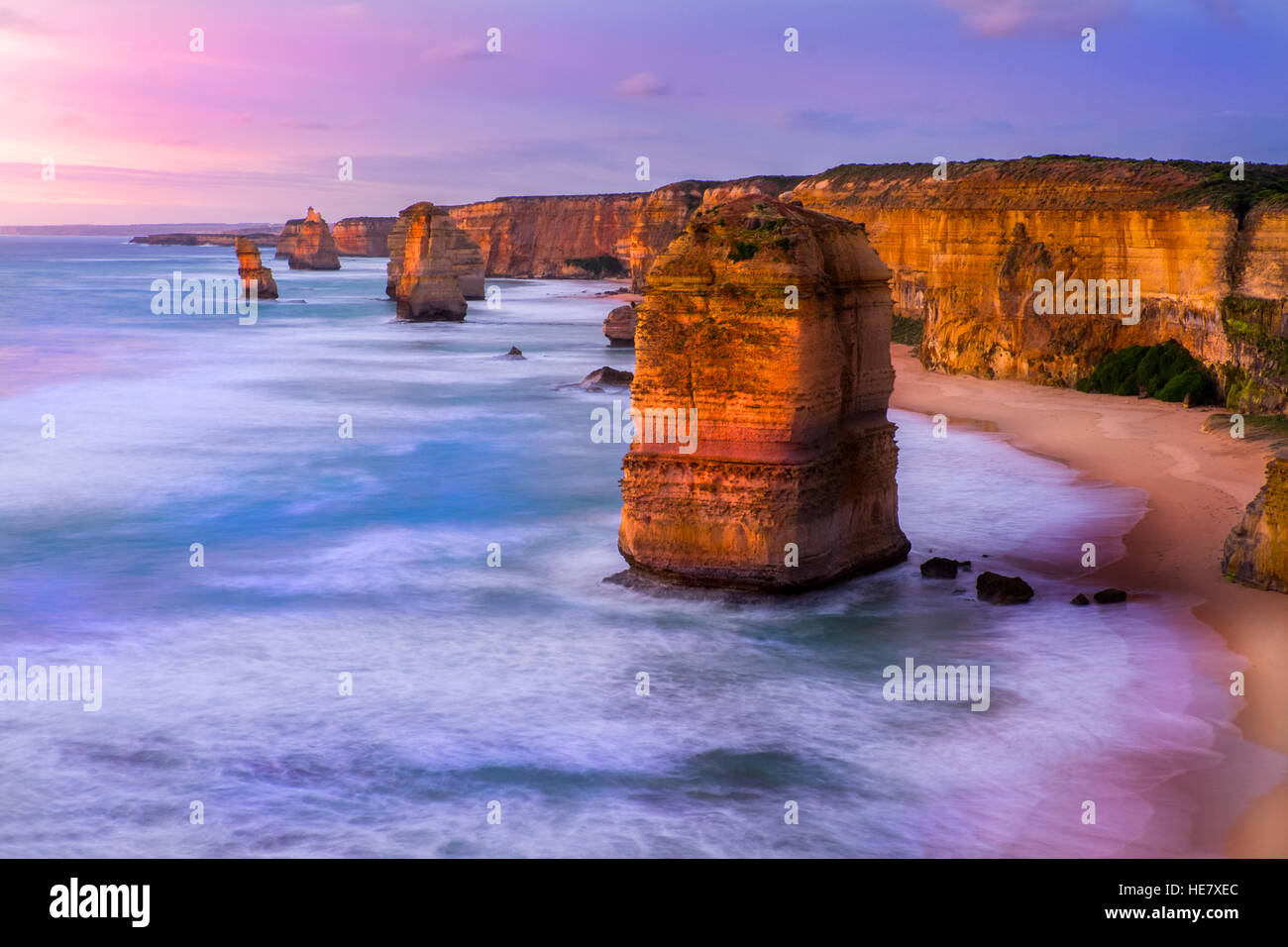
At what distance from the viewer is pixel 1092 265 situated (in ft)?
108

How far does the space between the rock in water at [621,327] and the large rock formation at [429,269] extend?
1466cm

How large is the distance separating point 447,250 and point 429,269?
5.91ft

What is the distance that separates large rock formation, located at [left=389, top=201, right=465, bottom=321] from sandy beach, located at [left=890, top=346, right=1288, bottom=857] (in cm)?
3382

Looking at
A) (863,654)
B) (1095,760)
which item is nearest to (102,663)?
(863,654)

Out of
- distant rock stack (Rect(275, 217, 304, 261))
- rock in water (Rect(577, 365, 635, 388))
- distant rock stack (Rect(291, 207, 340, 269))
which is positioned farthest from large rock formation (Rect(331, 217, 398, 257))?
rock in water (Rect(577, 365, 635, 388))

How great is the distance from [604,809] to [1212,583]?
8971mm

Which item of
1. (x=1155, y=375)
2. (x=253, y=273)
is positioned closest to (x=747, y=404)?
(x=1155, y=375)

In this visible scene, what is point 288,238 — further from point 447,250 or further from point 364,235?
point 447,250

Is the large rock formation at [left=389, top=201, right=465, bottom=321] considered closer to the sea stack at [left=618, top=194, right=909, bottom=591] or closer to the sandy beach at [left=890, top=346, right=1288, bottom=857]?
the sandy beach at [left=890, top=346, right=1288, bottom=857]

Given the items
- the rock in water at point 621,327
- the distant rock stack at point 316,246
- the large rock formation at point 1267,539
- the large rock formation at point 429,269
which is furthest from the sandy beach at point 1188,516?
the distant rock stack at point 316,246

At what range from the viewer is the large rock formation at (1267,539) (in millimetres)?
13891

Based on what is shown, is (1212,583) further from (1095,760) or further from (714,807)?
(714,807)

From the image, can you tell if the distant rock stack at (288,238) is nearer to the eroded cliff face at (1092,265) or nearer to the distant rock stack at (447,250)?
the distant rock stack at (447,250)

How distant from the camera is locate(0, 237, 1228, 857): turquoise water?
965 centimetres
